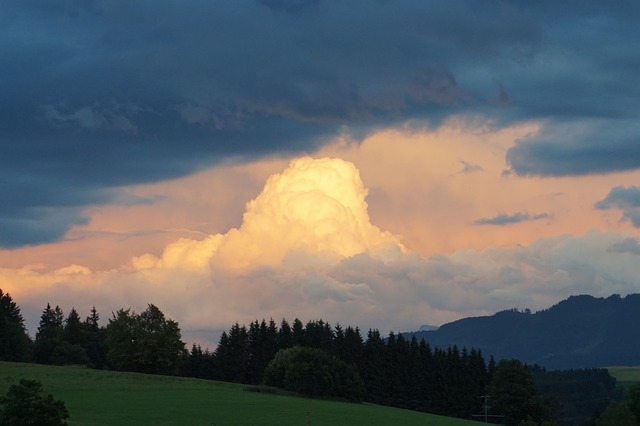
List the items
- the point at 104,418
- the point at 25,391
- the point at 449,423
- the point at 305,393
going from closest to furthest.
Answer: the point at 25,391 < the point at 104,418 < the point at 449,423 < the point at 305,393

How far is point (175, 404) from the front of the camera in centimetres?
12694

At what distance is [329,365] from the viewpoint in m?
176

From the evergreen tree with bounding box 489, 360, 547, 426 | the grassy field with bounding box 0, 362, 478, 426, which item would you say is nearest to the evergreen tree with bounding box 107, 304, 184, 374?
the grassy field with bounding box 0, 362, 478, 426

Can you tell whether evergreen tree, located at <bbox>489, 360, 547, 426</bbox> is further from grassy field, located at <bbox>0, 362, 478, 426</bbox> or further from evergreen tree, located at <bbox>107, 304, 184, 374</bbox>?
evergreen tree, located at <bbox>107, 304, 184, 374</bbox>

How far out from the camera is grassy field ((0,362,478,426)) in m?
113

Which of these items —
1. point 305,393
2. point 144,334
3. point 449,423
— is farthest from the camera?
point 144,334

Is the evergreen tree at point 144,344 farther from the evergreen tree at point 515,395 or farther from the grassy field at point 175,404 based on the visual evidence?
the evergreen tree at point 515,395

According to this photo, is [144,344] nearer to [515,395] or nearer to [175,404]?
[175,404]

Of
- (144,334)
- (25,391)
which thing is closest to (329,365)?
(144,334)

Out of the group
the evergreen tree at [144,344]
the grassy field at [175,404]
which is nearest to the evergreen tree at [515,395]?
the grassy field at [175,404]

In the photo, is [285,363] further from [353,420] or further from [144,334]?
[353,420]

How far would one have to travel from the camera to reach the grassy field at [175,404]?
113375 mm

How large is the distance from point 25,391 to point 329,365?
102 metres

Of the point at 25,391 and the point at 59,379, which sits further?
the point at 59,379
